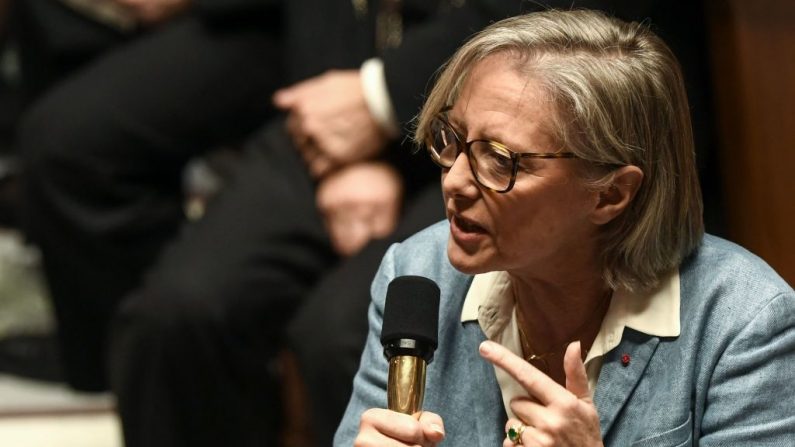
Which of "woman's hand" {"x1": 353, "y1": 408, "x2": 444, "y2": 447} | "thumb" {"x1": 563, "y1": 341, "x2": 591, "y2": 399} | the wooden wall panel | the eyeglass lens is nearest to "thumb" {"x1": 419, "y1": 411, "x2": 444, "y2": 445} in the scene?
"woman's hand" {"x1": 353, "y1": 408, "x2": 444, "y2": 447}

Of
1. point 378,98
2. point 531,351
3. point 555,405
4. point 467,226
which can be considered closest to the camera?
point 555,405

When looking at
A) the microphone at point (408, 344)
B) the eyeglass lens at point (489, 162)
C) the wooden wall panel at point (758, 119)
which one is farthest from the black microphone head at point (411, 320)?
the wooden wall panel at point (758, 119)

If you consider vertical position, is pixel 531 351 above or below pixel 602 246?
below

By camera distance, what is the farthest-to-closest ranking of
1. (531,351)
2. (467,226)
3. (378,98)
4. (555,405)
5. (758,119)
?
1. (378,98)
2. (758,119)
3. (531,351)
4. (467,226)
5. (555,405)

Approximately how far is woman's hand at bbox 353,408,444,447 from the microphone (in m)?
0.01

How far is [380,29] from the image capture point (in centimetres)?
193

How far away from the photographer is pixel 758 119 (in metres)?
1.69

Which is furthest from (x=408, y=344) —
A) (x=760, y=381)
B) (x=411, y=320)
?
(x=760, y=381)

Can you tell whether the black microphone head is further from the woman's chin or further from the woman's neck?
the woman's neck

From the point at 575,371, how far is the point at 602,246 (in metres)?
0.18

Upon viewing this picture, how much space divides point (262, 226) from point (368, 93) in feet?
0.84

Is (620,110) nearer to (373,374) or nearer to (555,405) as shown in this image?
(555,405)

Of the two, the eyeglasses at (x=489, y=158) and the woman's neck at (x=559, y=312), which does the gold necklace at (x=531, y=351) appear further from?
the eyeglasses at (x=489, y=158)

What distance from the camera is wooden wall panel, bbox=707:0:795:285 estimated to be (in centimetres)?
166
